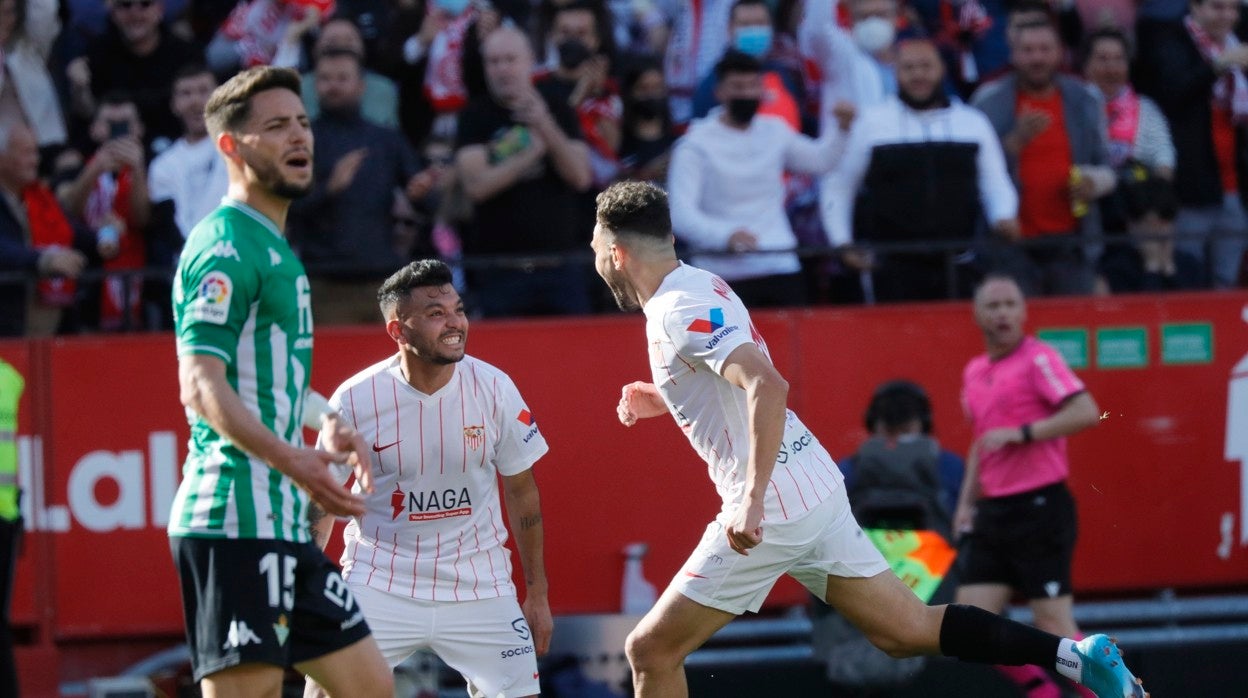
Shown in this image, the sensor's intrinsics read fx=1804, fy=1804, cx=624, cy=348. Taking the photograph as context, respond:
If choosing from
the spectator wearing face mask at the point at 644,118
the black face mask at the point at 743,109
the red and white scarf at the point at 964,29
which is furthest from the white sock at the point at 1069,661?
the red and white scarf at the point at 964,29

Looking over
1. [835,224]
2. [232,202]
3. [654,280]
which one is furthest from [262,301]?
[835,224]

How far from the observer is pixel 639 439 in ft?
30.5

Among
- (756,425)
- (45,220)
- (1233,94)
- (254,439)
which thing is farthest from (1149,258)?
(254,439)

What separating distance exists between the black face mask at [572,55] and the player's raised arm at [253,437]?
17.8 feet

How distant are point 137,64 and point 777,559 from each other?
595 cm

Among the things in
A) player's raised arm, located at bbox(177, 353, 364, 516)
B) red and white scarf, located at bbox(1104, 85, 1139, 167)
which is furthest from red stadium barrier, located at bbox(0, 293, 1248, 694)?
player's raised arm, located at bbox(177, 353, 364, 516)

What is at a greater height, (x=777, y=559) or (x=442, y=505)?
(x=442, y=505)

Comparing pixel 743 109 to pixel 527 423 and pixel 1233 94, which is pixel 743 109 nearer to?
pixel 1233 94

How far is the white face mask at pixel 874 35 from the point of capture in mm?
10484

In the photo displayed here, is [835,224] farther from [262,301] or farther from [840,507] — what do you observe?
[262,301]

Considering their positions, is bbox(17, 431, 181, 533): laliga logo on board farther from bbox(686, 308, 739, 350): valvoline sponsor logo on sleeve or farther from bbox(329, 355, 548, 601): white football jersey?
bbox(686, 308, 739, 350): valvoline sponsor logo on sleeve

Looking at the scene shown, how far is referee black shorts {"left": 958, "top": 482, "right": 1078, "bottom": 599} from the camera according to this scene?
846 cm

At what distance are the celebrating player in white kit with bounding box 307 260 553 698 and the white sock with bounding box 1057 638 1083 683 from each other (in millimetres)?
1796

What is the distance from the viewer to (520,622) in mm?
6383
